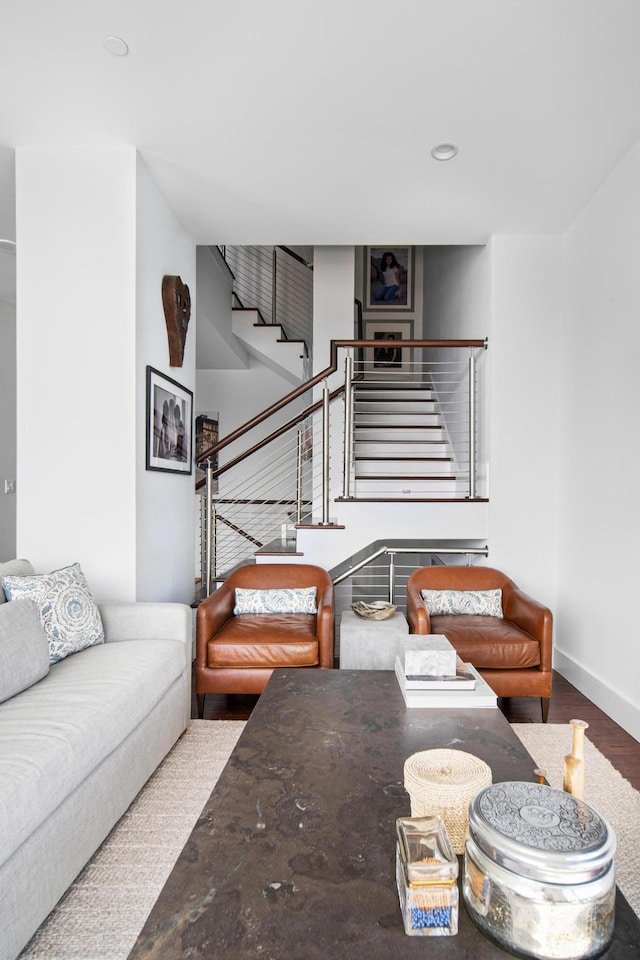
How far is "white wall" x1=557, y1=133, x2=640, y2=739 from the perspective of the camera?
9.66 feet

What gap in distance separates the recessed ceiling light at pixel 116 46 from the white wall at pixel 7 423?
373 centimetres

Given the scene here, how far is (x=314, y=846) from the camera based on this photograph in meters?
1.19

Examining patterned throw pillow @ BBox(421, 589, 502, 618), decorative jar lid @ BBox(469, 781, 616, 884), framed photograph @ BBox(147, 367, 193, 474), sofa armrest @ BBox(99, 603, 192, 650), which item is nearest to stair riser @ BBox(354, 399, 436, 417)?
framed photograph @ BBox(147, 367, 193, 474)

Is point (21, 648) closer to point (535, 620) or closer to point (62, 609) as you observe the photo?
point (62, 609)

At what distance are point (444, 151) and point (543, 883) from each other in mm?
3240

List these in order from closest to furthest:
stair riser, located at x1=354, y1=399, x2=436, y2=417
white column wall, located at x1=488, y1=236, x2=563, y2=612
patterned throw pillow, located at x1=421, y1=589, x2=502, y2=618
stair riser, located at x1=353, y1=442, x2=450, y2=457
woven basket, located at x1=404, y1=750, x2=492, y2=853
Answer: woven basket, located at x1=404, y1=750, x2=492, y2=853 → patterned throw pillow, located at x1=421, y1=589, x2=502, y2=618 → white column wall, located at x1=488, y1=236, x2=563, y2=612 → stair riser, located at x1=353, y1=442, x2=450, y2=457 → stair riser, located at x1=354, y1=399, x2=436, y2=417

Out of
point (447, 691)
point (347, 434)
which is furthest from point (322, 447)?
point (447, 691)

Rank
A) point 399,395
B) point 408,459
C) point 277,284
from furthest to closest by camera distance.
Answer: point 277,284, point 399,395, point 408,459

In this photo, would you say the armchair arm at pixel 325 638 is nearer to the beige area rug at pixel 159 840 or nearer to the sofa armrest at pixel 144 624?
the beige area rug at pixel 159 840

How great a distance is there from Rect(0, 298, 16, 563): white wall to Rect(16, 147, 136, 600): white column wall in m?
2.59

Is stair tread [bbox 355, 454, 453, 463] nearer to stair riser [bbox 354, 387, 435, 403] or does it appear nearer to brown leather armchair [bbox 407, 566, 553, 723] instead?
stair riser [bbox 354, 387, 435, 403]

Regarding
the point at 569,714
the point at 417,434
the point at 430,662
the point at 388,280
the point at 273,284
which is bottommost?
the point at 569,714

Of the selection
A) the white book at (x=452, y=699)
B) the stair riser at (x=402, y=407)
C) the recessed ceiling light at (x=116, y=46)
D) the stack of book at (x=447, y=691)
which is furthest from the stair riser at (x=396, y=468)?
the recessed ceiling light at (x=116, y=46)

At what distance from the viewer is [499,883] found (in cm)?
93
